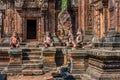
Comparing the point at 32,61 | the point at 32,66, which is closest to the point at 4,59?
the point at 32,61

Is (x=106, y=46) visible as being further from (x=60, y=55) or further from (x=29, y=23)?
(x=29, y=23)

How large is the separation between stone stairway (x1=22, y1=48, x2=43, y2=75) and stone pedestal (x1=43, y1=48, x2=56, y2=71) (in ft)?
1.04

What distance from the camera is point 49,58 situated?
21.1m

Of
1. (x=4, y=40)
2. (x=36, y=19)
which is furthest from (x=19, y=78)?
(x=36, y=19)

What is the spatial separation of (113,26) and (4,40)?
39.8ft

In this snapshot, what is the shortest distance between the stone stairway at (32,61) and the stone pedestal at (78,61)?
4.60m

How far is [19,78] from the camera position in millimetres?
18859

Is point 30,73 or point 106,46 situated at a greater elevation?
point 106,46

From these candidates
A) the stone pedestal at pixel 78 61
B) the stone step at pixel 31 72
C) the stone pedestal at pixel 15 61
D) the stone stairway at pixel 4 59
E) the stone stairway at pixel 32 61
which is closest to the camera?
the stone pedestal at pixel 78 61

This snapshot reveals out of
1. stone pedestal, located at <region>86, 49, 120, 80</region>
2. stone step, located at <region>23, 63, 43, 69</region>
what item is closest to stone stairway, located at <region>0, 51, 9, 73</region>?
stone step, located at <region>23, 63, 43, 69</region>

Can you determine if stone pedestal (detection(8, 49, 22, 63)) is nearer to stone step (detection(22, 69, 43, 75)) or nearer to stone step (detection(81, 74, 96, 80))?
stone step (detection(22, 69, 43, 75))

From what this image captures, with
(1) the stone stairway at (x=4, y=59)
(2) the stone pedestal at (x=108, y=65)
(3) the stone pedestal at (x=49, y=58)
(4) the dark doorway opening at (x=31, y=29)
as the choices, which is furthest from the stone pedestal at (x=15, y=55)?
(2) the stone pedestal at (x=108, y=65)

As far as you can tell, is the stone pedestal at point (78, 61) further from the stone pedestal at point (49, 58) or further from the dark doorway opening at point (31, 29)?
the dark doorway opening at point (31, 29)

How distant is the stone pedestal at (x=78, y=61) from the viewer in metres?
15.3
